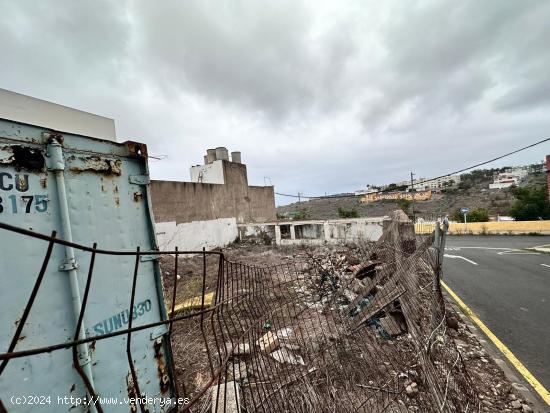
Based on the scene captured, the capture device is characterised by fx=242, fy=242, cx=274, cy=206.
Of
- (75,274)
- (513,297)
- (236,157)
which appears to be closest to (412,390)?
(75,274)

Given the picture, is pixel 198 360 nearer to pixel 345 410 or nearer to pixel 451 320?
pixel 345 410

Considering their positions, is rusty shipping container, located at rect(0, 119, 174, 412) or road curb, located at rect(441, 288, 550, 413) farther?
road curb, located at rect(441, 288, 550, 413)

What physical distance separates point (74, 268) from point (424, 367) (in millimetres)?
3470

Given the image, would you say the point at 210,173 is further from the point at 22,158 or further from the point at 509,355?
the point at 509,355

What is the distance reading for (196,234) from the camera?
55.7ft

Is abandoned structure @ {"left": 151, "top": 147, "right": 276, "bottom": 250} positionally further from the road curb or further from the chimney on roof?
the road curb

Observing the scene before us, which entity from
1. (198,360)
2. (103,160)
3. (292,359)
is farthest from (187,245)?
(103,160)

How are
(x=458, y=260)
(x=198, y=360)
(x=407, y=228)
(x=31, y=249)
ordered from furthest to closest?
(x=458, y=260) → (x=407, y=228) → (x=198, y=360) → (x=31, y=249)

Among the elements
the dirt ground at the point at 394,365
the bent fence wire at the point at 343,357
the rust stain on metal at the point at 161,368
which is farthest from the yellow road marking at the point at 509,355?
the rust stain on metal at the point at 161,368

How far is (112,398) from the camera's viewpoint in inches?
81.0

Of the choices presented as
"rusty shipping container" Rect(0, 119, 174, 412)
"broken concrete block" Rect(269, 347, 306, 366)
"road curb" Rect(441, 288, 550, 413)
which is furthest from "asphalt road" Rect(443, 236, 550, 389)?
"rusty shipping container" Rect(0, 119, 174, 412)

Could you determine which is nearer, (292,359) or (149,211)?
(149,211)

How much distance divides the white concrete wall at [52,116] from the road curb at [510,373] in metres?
5.85

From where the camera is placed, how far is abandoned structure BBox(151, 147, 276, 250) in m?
15.1
